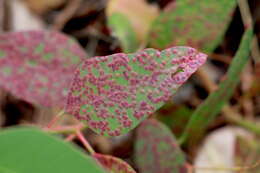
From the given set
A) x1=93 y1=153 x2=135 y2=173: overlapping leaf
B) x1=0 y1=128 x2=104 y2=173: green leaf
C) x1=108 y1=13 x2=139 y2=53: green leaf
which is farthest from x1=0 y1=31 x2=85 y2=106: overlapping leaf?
x1=0 y1=128 x2=104 y2=173: green leaf

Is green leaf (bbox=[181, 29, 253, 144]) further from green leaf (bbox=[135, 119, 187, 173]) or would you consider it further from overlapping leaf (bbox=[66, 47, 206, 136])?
overlapping leaf (bbox=[66, 47, 206, 136])

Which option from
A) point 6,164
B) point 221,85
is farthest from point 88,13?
point 6,164

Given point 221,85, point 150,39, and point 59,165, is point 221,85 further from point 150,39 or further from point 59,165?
point 59,165

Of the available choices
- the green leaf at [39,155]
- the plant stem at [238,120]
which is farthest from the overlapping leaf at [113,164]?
the plant stem at [238,120]

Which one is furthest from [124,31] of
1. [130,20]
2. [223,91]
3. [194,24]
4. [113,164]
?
[113,164]

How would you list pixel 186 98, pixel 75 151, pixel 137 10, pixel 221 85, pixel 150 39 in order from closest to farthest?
pixel 75 151
pixel 221 85
pixel 150 39
pixel 137 10
pixel 186 98

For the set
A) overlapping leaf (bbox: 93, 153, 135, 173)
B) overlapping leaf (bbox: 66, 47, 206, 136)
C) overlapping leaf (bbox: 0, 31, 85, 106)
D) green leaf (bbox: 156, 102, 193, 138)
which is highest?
overlapping leaf (bbox: 66, 47, 206, 136)
